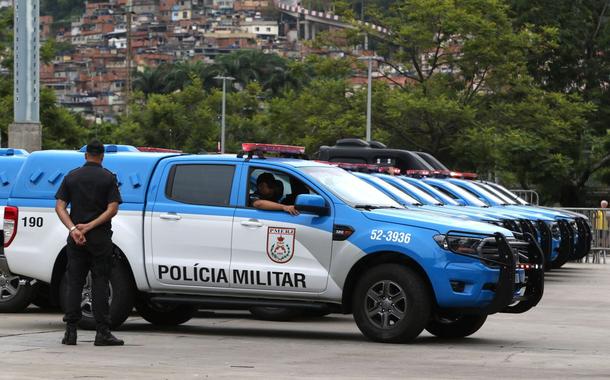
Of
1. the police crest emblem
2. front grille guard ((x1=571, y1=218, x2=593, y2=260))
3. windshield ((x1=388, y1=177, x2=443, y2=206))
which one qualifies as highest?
the police crest emblem

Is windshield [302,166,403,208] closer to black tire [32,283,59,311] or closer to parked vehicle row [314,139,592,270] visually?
black tire [32,283,59,311]

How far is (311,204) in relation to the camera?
14.2 meters

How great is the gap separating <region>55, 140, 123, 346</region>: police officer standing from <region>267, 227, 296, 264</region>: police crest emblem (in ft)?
5.19

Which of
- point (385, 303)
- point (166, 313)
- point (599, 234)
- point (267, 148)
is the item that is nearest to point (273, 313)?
point (166, 313)

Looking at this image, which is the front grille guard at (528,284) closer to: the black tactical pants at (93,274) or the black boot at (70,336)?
the black tactical pants at (93,274)

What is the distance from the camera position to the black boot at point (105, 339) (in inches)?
532

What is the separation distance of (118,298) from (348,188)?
2.46 meters

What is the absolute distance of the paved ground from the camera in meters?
11.7

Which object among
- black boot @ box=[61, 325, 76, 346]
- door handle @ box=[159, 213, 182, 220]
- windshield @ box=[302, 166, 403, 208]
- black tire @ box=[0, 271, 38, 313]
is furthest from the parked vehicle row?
black boot @ box=[61, 325, 76, 346]

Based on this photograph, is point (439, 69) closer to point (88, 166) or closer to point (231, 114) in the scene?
point (231, 114)

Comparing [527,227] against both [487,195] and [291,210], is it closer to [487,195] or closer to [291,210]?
[487,195]

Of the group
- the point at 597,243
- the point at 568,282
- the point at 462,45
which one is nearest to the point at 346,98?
Answer: the point at 462,45

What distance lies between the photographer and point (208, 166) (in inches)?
591

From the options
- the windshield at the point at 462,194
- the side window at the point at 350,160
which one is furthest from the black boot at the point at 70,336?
the side window at the point at 350,160
